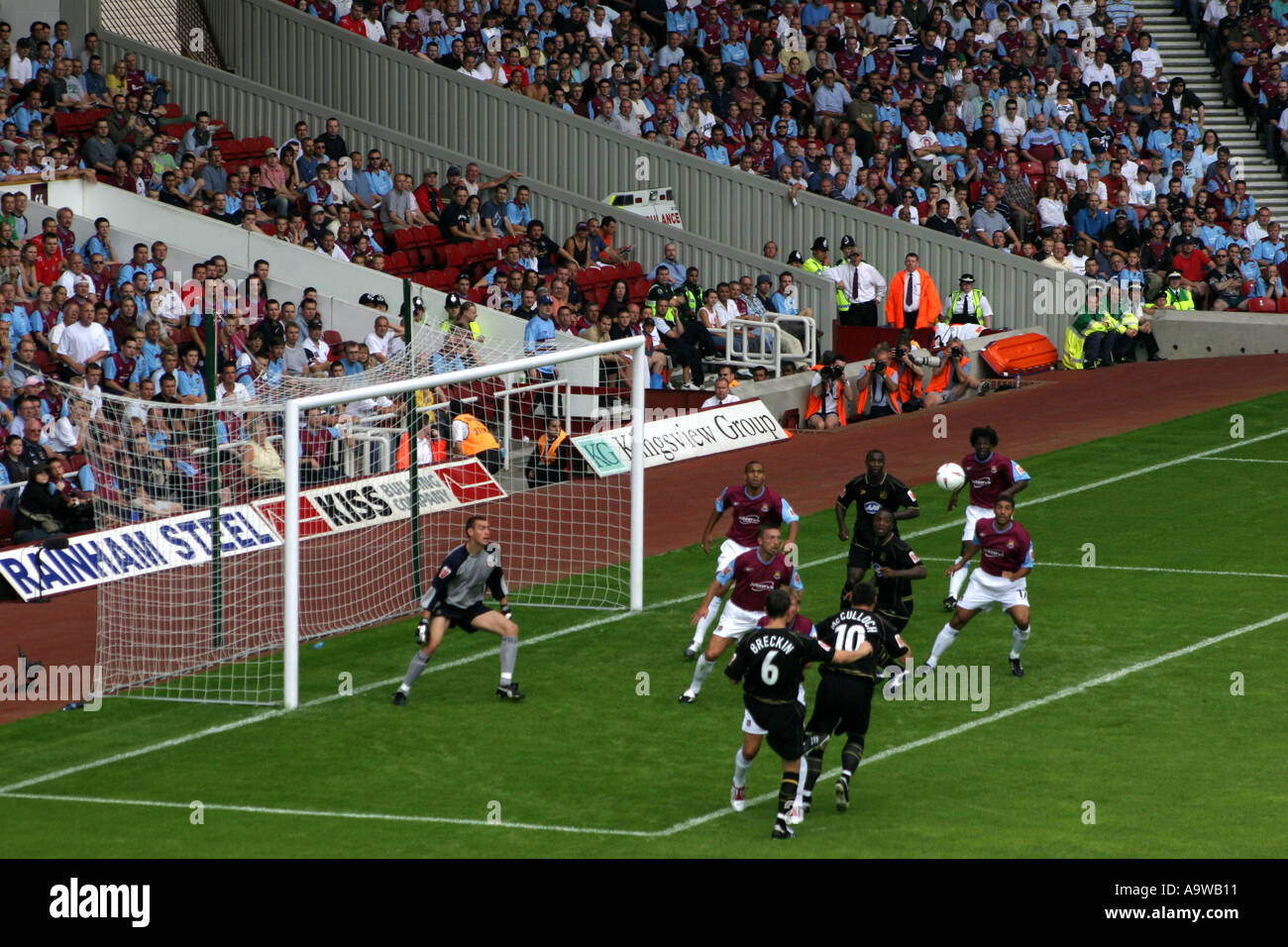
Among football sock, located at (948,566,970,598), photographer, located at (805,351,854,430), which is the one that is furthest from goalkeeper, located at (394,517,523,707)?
photographer, located at (805,351,854,430)

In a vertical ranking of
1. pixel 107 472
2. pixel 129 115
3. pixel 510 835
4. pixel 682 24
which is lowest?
pixel 510 835

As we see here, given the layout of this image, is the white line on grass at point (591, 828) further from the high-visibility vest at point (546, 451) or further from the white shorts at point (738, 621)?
the high-visibility vest at point (546, 451)

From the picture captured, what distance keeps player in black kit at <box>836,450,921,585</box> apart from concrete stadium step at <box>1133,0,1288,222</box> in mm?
24035

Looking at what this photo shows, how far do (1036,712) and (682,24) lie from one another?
23.5 meters

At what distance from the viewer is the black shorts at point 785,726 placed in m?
13.1

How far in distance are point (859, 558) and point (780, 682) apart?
5866 millimetres

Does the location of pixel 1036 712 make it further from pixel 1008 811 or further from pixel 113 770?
pixel 113 770

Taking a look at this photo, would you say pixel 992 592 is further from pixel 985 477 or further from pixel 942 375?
pixel 942 375

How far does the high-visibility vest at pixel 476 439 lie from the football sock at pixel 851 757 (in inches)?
418

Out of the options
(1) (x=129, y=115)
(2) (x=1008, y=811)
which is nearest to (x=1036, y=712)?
(2) (x=1008, y=811)

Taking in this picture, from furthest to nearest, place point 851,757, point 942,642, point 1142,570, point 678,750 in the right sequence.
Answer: point 1142,570
point 942,642
point 678,750
point 851,757

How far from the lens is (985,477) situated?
19.1 metres

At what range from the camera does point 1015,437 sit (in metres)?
28.3

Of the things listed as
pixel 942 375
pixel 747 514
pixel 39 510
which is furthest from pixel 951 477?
pixel 942 375
